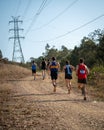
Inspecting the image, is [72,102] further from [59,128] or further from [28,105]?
[59,128]

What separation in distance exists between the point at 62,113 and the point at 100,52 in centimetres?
4291

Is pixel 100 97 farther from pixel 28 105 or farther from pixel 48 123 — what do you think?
pixel 48 123

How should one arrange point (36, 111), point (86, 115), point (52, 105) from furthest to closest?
point (52, 105)
point (36, 111)
point (86, 115)

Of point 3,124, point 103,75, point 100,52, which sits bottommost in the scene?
point 3,124

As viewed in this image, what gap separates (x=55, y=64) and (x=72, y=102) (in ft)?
16.1

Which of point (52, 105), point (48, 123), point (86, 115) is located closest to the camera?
point (48, 123)

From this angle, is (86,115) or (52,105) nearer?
(86,115)

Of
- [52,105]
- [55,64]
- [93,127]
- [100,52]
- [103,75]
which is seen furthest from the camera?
[100,52]

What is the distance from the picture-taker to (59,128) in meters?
9.14

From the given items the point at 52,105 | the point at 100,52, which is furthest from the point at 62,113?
the point at 100,52

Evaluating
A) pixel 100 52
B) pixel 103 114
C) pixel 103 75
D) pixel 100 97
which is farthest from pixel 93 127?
pixel 100 52

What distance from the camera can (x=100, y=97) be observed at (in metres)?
15.9

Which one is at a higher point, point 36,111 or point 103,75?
point 103,75

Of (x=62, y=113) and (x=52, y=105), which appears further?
(x=52, y=105)
